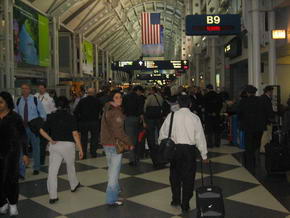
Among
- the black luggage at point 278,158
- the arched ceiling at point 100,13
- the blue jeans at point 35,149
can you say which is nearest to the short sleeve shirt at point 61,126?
the blue jeans at point 35,149

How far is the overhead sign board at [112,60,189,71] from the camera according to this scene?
2883 cm

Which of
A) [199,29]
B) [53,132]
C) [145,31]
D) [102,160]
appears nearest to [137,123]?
[102,160]

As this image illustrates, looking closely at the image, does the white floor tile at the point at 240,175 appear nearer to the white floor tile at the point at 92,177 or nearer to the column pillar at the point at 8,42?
the white floor tile at the point at 92,177

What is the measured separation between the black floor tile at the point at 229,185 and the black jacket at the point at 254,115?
1.26 m

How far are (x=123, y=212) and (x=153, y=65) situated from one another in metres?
24.4

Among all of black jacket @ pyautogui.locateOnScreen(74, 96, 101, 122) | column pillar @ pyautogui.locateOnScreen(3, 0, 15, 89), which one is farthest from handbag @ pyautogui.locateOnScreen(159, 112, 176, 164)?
column pillar @ pyautogui.locateOnScreen(3, 0, 15, 89)

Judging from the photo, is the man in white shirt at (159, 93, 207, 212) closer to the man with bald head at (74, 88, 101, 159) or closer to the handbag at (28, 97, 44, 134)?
the handbag at (28, 97, 44, 134)

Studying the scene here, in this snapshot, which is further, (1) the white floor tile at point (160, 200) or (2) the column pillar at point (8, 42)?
(2) the column pillar at point (8, 42)

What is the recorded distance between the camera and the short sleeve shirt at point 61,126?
5.24 metres

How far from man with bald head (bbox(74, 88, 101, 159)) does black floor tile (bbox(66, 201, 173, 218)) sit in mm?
4146

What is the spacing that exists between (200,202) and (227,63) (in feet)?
54.7

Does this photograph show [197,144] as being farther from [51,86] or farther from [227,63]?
[51,86]

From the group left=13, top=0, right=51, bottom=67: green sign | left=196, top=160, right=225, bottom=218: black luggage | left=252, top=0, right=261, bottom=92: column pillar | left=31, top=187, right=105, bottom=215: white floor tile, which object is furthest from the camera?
left=13, top=0, right=51, bottom=67: green sign

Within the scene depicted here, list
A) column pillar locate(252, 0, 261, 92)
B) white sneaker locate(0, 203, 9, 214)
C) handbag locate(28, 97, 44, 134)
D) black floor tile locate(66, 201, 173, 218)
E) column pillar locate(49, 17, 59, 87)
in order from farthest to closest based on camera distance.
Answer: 1. column pillar locate(49, 17, 59, 87)
2. column pillar locate(252, 0, 261, 92)
3. handbag locate(28, 97, 44, 134)
4. white sneaker locate(0, 203, 9, 214)
5. black floor tile locate(66, 201, 173, 218)
